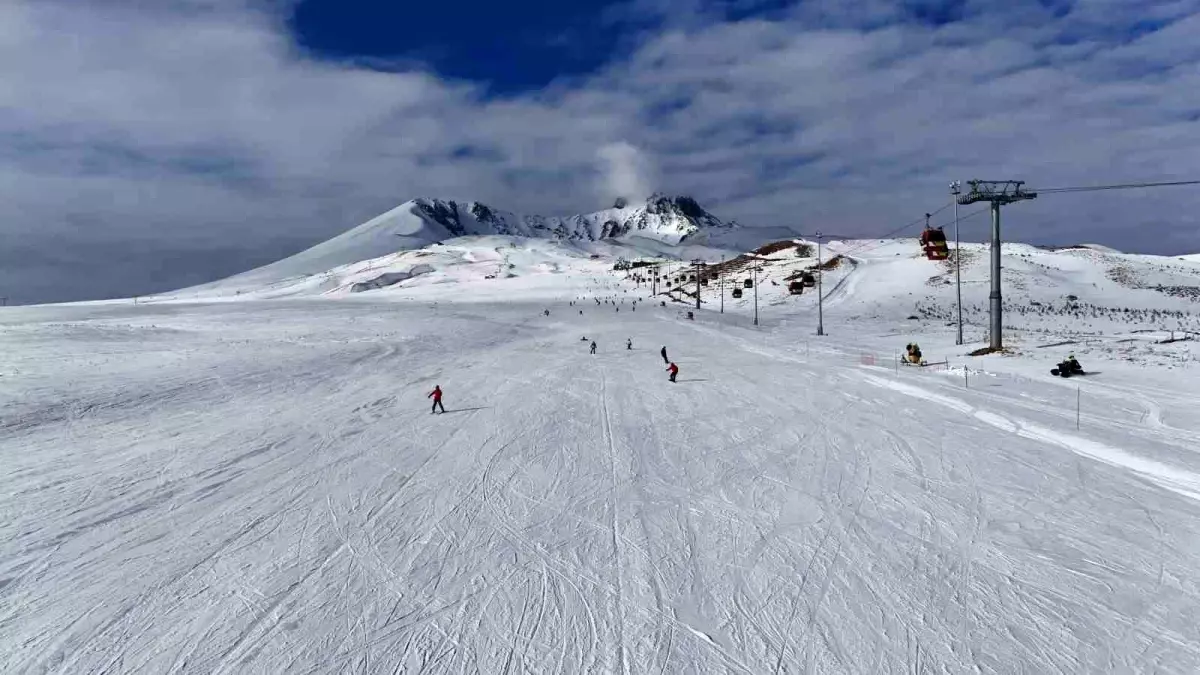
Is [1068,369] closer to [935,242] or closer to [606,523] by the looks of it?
[935,242]

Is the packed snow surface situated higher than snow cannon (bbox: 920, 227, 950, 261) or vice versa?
snow cannon (bbox: 920, 227, 950, 261)

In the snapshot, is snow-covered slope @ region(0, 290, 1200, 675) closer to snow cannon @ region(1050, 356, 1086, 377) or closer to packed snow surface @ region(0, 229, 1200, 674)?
packed snow surface @ region(0, 229, 1200, 674)

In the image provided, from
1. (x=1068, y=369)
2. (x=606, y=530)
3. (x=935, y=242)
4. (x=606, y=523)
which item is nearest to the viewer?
(x=606, y=530)

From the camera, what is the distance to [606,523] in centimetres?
866

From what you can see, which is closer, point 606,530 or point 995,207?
point 606,530

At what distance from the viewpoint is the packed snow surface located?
5.88 m

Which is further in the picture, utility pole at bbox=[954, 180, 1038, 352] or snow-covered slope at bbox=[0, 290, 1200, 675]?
utility pole at bbox=[954, 180, 1038, 352]

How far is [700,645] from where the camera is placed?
5.79 meters

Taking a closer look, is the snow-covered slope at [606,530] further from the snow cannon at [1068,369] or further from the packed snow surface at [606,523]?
the snow cannon at [1068,369]

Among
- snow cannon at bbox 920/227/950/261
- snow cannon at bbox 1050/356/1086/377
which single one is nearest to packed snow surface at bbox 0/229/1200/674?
snow cannon at bbox 1050/356/1086/377

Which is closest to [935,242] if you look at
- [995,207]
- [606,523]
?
[995,207]

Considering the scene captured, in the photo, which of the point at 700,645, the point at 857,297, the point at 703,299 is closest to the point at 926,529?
the point at 700,645

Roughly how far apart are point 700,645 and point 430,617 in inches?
106

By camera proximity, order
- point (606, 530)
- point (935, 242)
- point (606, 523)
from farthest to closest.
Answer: point (935, 242) < point (606, 523) < point (606, 530)
